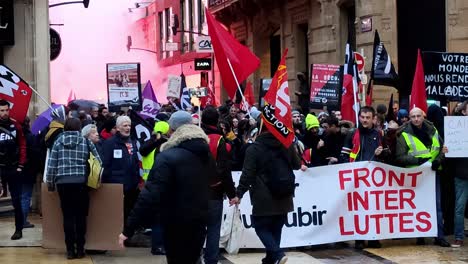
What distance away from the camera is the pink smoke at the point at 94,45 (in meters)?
63.5

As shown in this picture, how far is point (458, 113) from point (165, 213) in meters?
6.05

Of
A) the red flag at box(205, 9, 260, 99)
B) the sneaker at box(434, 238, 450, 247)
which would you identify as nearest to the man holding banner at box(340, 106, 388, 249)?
the sneaker at box(434, 238, 450, 247)

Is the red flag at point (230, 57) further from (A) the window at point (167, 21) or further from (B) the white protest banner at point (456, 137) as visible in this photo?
(A) the window at point (167, 21)

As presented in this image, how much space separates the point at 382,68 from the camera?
14.2 m

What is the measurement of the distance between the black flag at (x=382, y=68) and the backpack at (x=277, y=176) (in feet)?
18.0

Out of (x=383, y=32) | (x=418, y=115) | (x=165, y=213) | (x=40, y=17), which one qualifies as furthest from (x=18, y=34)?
(x=383, y=32)

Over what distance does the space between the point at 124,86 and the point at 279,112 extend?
25.8 ft

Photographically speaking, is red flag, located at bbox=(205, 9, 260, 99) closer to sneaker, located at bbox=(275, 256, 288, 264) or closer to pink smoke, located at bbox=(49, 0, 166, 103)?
sneaker, located at bbox=(275, 256, 288, 264)

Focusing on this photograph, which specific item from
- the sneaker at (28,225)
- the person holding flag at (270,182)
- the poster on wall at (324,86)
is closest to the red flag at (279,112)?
the person holding flag at (270,182)

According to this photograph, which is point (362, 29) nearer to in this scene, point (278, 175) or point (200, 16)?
point (278, 175)

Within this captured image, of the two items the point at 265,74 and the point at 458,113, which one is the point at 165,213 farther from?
the point at 265,74

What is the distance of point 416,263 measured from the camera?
10.2 m

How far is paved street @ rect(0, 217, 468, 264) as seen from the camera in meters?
10.5

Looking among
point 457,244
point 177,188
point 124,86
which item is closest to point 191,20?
point 124,86
